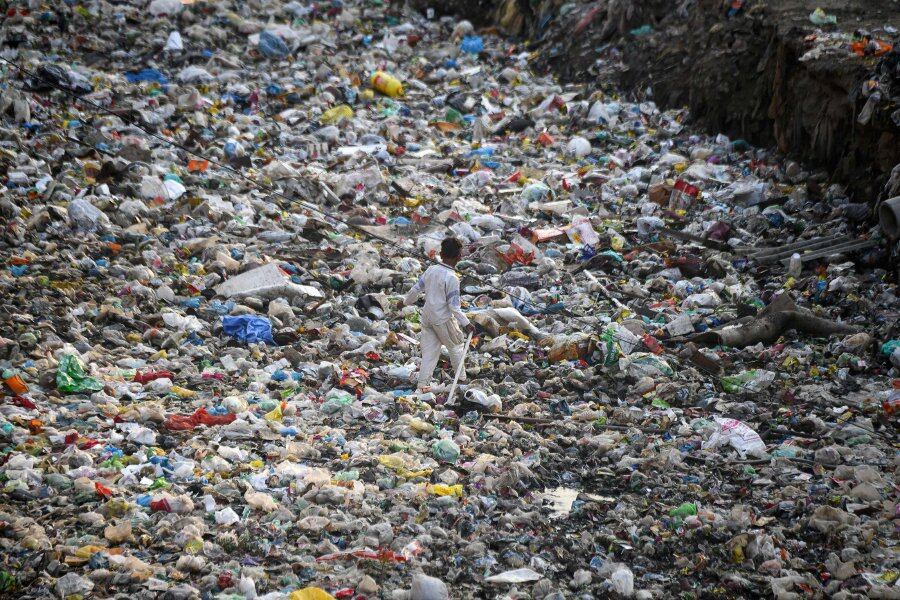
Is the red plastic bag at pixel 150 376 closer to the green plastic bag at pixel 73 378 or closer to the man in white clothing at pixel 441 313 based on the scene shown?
the green plastic bag at pixel 73 378

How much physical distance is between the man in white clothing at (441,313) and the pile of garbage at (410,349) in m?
0.28

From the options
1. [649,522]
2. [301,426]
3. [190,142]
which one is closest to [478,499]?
[649,522]

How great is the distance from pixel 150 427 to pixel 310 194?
4.29 metres

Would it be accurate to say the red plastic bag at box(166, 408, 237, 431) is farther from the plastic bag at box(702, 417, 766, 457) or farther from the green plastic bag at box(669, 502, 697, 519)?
the plastic bag at box(702, 417, 766, 457)

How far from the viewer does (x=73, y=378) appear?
17.4ft

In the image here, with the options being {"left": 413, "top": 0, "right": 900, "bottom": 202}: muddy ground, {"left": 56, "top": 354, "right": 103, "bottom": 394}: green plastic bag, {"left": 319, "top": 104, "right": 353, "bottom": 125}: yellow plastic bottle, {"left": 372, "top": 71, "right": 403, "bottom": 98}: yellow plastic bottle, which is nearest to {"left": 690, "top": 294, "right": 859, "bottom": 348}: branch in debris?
{"left": 413, "top": 0, "right": 900, "bottom": 202}: muddy ground

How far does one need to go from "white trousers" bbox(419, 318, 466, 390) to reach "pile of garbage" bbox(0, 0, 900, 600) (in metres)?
0.20

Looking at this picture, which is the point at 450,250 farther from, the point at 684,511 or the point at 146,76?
the point at 146,76

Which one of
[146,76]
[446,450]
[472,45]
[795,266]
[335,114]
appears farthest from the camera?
[472,45]

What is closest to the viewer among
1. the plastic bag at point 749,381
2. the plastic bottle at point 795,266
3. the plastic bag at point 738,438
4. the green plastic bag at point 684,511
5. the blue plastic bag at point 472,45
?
the green plastic bag at point 684,511

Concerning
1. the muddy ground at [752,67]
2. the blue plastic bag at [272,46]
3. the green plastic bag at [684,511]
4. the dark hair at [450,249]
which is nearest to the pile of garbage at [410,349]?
the green plastic bag at [684,511]

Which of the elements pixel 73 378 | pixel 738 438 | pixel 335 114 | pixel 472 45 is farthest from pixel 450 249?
pixel 472 45

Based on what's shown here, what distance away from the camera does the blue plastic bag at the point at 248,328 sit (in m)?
6.33

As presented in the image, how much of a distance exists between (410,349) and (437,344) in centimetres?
74
